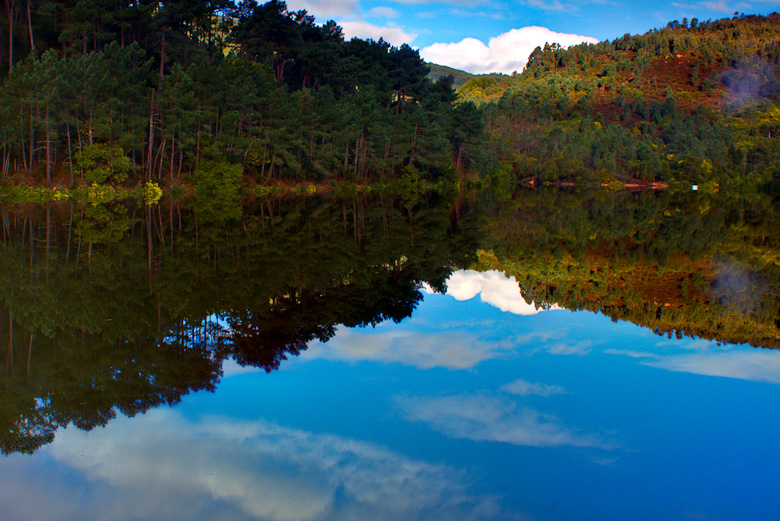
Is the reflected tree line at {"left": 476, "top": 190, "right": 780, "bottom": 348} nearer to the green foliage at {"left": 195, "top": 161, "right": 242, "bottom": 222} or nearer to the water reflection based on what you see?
the water reflection

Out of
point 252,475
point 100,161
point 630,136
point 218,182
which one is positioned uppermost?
point 630,136

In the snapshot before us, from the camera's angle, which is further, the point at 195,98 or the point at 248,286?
the point at 195,98

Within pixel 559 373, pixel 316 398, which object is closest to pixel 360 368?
pixel 316 398

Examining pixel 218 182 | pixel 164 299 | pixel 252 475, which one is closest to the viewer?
pixel 252 475

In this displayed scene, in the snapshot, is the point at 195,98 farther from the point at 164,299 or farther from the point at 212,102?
the point at 164,299

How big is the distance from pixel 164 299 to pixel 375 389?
6014 millimetres

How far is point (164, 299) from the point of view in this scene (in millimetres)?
12250

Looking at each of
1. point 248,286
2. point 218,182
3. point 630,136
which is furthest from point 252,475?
point 630,136

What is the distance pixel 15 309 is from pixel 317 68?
177 ft

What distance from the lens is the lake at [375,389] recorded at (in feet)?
18.6

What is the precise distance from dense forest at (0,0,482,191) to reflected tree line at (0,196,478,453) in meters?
12.5

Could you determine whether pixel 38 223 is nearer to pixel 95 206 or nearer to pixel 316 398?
pixel 95 206

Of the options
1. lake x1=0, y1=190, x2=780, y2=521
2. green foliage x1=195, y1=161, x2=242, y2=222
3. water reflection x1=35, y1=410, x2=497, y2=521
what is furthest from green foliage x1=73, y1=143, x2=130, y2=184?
water reflection x1=35, y1=410, x2=497, y2=521

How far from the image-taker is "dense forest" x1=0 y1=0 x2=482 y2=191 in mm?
35781
